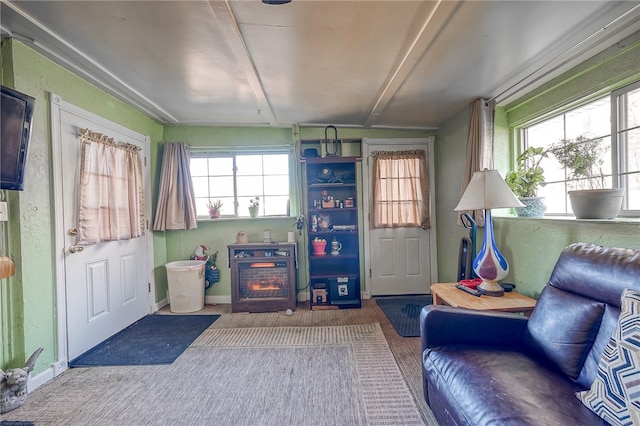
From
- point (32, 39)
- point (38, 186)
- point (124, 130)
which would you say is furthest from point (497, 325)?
point (124, 130)

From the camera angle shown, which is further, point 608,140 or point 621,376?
point 608,140

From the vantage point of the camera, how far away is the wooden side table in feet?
5.86

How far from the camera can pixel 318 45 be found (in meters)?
1.88

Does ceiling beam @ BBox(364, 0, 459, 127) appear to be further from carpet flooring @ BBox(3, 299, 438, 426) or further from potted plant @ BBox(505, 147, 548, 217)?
carpet flooring @ BBox(3, 299, 438, 426)

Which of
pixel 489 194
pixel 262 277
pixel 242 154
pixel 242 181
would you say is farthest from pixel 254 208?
pixel 489 194

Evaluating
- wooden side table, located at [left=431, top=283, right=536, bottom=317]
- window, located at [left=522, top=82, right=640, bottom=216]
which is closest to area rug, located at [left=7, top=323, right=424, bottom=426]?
wooden side table, located at [left=431, top=283, right=536, bottom=317]

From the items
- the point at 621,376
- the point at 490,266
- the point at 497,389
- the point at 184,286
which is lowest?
the point at 184,286

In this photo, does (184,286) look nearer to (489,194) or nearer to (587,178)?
(489,194)

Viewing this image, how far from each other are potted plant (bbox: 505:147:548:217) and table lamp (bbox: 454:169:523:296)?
17.2 inches

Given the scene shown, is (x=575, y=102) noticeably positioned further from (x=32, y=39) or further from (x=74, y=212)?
(x=74, y=212)

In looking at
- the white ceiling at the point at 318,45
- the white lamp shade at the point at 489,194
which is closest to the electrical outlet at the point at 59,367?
the white ceiling at the point at 318,45

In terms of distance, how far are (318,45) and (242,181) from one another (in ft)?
7.38

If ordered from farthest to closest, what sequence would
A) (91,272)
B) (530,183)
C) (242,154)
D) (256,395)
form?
(242,154) < (91,272) < (530,183) < (256,395)

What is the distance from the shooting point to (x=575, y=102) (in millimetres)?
2104
